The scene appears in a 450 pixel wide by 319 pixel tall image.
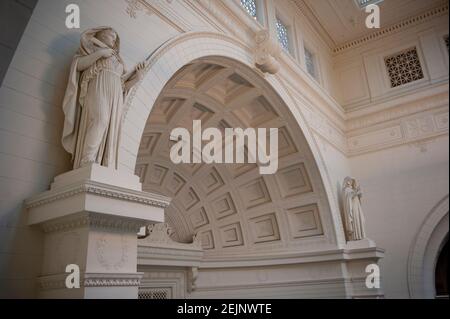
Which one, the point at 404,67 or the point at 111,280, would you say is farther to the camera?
the point at 404,67

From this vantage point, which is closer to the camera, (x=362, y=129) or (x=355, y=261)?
(x=355, y=261)

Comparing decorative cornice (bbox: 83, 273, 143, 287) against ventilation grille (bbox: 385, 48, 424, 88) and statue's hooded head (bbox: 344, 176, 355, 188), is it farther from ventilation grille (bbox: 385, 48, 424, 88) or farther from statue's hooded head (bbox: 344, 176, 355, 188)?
ventilation grille (bbox: 385, 48, 424, 88)

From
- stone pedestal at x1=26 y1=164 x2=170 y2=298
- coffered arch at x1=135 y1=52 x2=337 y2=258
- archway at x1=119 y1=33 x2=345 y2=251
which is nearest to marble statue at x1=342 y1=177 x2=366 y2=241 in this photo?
archway at x1=119 y1=33 x2=345 y2=251

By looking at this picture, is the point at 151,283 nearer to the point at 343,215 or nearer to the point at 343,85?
the point at 343,215

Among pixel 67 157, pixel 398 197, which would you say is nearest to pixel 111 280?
pixel 67 157

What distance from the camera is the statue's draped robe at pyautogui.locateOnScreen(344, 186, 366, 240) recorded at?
9055 mm

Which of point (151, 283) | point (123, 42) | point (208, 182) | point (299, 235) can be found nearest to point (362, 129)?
point (299, 235)

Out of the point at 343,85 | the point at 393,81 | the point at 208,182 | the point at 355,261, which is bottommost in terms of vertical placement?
the point at 355,261

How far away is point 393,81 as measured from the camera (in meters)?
10.1

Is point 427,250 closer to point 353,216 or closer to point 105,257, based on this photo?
point 353,216

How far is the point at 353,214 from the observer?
9156mm

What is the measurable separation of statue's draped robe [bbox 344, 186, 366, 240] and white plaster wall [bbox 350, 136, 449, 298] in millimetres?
661

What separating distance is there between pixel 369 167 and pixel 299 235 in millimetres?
2578

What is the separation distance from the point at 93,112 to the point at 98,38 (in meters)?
0.87
